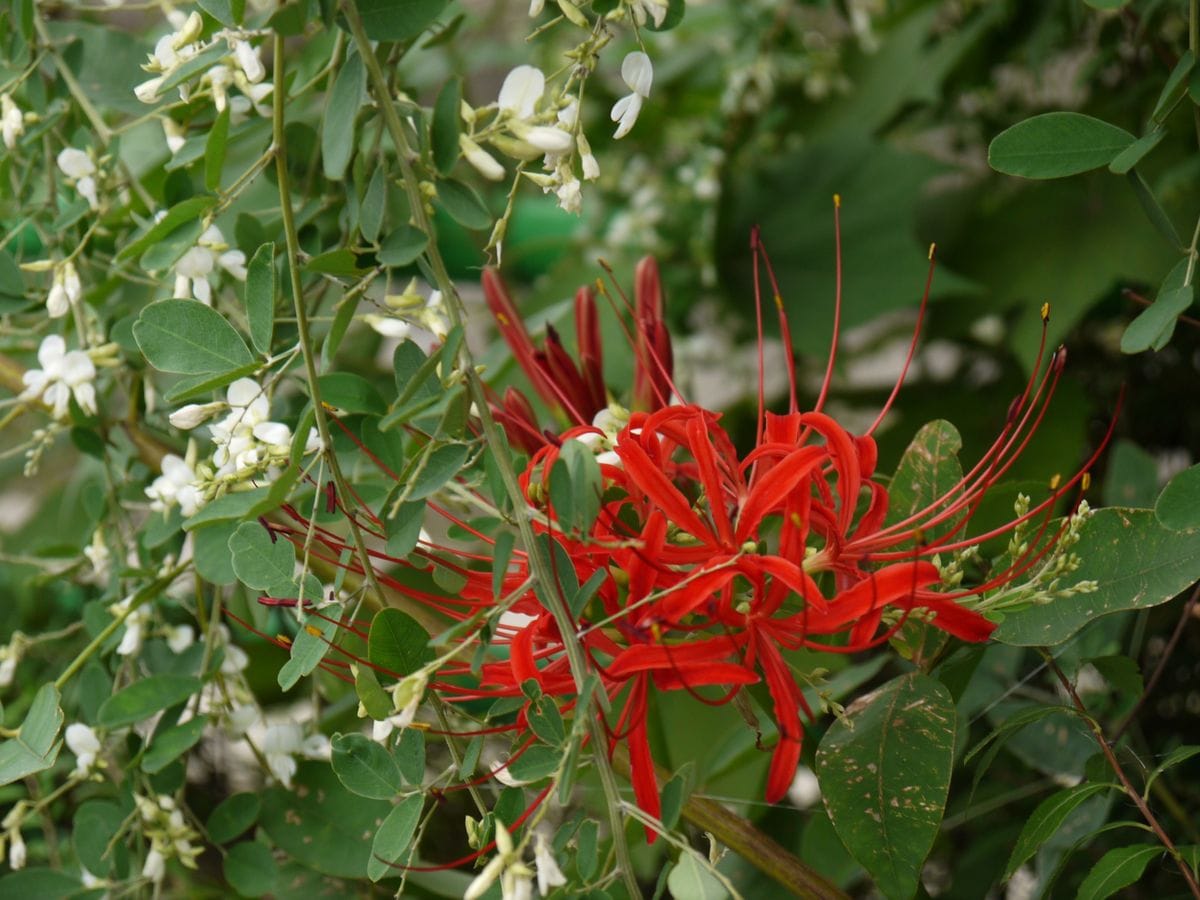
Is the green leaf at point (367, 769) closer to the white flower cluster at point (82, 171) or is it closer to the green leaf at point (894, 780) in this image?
the green leaf at point (894, 780)

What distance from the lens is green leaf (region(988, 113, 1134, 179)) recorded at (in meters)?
0.42

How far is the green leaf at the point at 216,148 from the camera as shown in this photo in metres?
0.40

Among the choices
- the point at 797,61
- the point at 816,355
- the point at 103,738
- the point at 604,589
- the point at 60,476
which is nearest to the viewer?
the point at 604,589

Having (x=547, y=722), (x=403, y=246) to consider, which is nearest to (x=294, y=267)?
(x=403, y=246)

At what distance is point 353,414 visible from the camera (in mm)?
421

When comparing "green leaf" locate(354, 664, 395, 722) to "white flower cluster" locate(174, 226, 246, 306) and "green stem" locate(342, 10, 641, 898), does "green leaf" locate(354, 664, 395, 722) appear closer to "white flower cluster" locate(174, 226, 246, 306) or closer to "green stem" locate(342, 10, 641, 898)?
"green stem" locate(342, 10, 641, 898)

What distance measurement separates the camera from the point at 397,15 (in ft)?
1.12

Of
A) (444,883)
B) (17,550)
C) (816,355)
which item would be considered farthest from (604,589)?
(17,550)

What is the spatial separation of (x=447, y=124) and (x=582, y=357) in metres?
0.18

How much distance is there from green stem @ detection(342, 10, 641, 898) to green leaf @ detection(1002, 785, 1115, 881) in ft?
0.46

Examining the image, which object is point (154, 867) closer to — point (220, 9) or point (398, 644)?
point (398, 644)

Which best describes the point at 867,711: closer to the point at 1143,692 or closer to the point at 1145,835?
the point at 1143,692

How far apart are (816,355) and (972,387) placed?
0.13 metres

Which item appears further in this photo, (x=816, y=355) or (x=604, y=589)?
(x=816, y=355)
